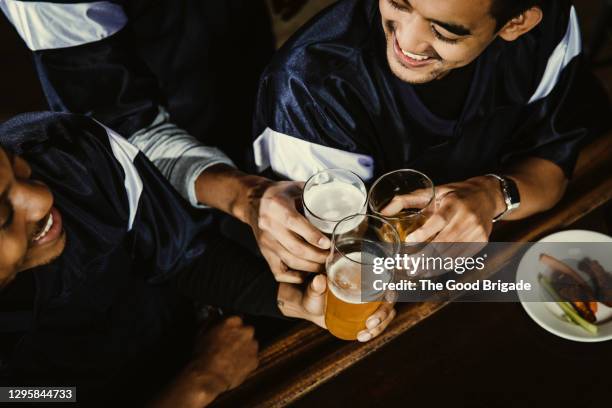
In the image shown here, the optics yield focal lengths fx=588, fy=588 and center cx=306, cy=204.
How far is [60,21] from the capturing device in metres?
1.78

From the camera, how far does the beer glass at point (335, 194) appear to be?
5.47ft

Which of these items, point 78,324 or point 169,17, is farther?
point 169,17

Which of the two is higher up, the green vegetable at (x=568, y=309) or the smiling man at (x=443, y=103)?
the smiling man at (x=443, y=103)

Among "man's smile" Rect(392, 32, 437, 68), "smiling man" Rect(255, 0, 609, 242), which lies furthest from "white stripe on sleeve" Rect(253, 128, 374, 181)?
"man's smile" Rect(392, 32, 437, 68)

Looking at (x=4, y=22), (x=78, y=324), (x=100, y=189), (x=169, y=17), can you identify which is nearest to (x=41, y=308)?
(x=78, y=324)

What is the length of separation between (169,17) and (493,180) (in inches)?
49.2

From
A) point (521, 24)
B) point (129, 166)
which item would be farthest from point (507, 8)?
point (129, 166)

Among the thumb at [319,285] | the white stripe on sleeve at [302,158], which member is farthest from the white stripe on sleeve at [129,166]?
the thumb at [319,285]

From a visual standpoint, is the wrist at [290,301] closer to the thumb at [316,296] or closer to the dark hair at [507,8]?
the thumb at [316,296]

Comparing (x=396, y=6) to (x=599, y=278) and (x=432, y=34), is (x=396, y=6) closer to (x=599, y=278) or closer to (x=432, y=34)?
(x=432, y=34)

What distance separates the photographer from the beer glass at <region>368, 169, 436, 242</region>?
1.56 metres

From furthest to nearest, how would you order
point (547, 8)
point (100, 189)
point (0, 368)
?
point (547, 8)
point (100, 189)
point (0, 368)

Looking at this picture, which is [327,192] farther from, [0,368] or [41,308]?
[0,368]

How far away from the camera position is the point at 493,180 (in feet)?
6.44
